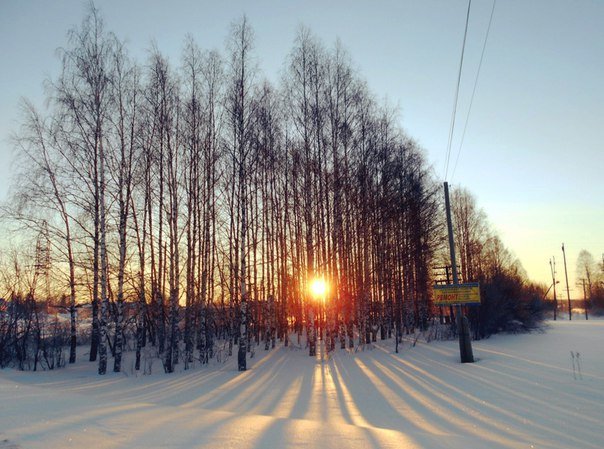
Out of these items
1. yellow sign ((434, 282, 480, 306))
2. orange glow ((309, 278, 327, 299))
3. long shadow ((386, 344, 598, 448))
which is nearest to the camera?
long shadow ((386, 344, 598, 448))

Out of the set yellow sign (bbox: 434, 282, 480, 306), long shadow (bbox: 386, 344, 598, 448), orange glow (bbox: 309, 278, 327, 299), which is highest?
orange glow (bbox: 309, 278, 327, 299)

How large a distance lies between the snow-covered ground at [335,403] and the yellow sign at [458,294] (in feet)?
6.63

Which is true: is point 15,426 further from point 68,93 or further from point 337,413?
point 68,93

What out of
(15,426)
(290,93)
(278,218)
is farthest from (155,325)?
(15,426)

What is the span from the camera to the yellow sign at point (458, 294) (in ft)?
45.9

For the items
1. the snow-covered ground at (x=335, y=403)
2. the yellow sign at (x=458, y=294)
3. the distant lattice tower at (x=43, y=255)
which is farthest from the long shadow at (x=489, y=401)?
the distant lattice tower at (x=43, y=255)

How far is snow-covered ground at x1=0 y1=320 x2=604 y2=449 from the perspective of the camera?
4.57m

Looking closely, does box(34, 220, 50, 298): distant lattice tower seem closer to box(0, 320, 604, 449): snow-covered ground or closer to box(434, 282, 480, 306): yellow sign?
box(0, 320, 604, 449): snow-covered ground

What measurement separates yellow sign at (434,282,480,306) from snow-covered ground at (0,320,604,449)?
2.02 m

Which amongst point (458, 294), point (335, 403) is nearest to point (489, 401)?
point (335, 403)

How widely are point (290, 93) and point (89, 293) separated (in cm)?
1329

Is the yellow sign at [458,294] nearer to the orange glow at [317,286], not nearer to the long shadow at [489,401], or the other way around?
the long shadow at [489,401]

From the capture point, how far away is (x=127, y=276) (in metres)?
16.6

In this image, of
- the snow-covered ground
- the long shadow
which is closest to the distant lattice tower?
the snow-covered ground
